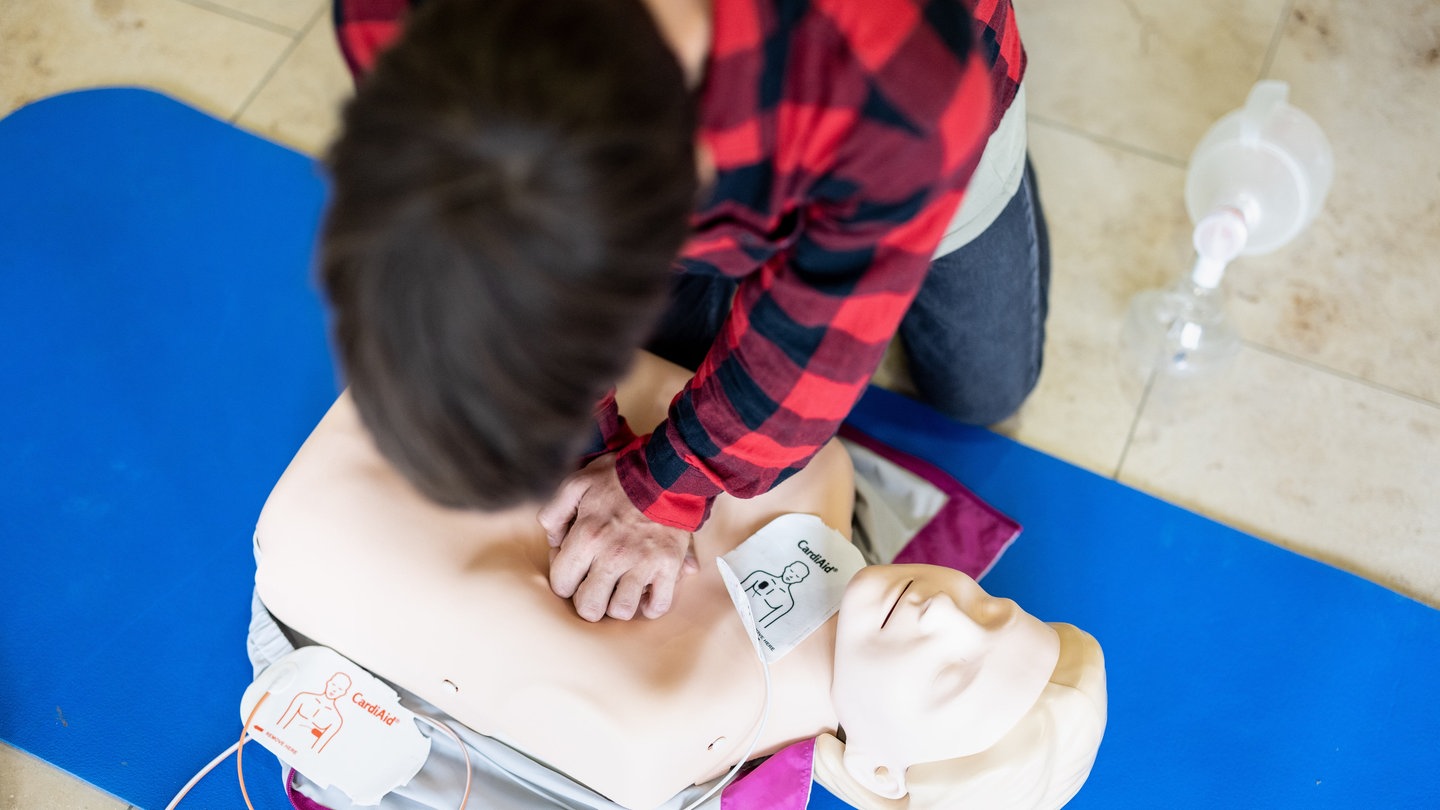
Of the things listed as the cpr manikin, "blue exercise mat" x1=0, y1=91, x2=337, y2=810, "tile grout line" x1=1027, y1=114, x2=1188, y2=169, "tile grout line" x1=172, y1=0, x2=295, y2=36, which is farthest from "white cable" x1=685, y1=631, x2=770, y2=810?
"tile grout line" x1=172, y1=0, x2=295, y2=36

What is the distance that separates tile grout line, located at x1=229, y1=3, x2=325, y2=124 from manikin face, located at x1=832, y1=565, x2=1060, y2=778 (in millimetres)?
1277

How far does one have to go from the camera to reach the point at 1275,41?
1.63 metres

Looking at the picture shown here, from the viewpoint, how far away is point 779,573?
3.37 feet

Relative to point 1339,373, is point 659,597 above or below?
above

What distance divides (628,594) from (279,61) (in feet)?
3.92

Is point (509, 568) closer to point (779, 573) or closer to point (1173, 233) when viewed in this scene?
point (779, 573)

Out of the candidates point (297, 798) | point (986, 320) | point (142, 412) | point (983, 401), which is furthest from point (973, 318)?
point (142, 412)

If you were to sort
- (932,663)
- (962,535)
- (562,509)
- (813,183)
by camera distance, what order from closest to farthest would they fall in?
(813,183) < (932,663) < (562,509) < (962,535)

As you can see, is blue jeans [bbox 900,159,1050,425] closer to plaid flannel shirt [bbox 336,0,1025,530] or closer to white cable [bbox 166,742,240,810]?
plaid flannel shirt [bbox 336,0,1025,530]

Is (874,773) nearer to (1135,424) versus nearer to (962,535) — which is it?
(962,535)

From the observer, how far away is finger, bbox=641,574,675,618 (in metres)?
0.98

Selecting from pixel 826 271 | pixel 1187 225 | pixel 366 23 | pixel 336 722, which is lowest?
pixel 336 722

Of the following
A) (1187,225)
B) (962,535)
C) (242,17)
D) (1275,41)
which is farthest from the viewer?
(242,17)

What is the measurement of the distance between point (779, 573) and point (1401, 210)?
1141 mm
